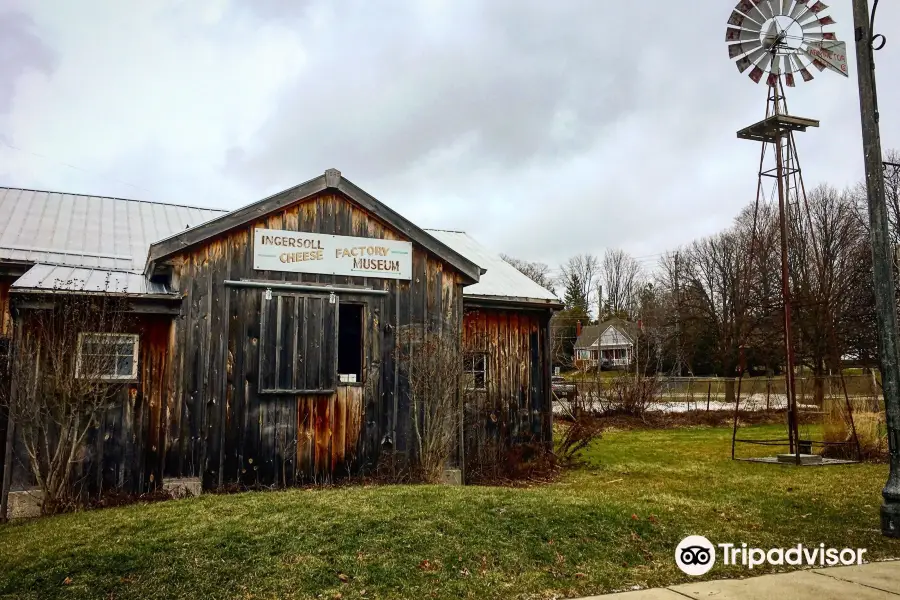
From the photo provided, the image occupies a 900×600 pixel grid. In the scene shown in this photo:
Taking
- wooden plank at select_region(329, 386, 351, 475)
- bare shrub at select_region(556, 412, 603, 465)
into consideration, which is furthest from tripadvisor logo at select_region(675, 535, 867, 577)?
bare shrub at select_region(556, 412, 603, 465)

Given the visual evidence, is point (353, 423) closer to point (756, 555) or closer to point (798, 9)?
point (756, 555)

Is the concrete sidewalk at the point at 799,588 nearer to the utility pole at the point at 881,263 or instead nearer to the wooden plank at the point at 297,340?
the utility pole at the point at 881,263

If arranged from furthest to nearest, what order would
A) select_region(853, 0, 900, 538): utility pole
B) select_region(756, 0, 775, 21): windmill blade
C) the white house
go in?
the white house
select_region(756, 0, 775, 21): windmill blade
select_region(853, 0, 900, 538): utility pole

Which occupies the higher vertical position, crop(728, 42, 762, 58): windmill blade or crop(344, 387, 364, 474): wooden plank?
crop(728, 42, 762, 58): windmill blade

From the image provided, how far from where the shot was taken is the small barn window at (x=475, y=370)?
13.3 meters

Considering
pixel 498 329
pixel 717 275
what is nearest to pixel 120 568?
pixel 498 329

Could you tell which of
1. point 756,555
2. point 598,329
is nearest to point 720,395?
point 756,555

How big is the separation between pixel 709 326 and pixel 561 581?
47.8 m

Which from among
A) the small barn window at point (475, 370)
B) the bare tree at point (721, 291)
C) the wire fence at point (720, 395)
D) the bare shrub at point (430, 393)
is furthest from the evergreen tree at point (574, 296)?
the bare shrub at point (430, 393)

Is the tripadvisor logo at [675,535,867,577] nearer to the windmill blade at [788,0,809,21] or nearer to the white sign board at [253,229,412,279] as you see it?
the white sign board at [253,229,412,279]

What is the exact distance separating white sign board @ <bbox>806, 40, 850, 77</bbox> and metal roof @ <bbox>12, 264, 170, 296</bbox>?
12565 mm

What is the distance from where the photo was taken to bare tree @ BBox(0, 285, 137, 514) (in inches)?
360

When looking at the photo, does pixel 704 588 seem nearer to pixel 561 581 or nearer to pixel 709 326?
pixel 561 581

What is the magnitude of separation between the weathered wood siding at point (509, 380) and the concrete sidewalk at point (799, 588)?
23.7ft
